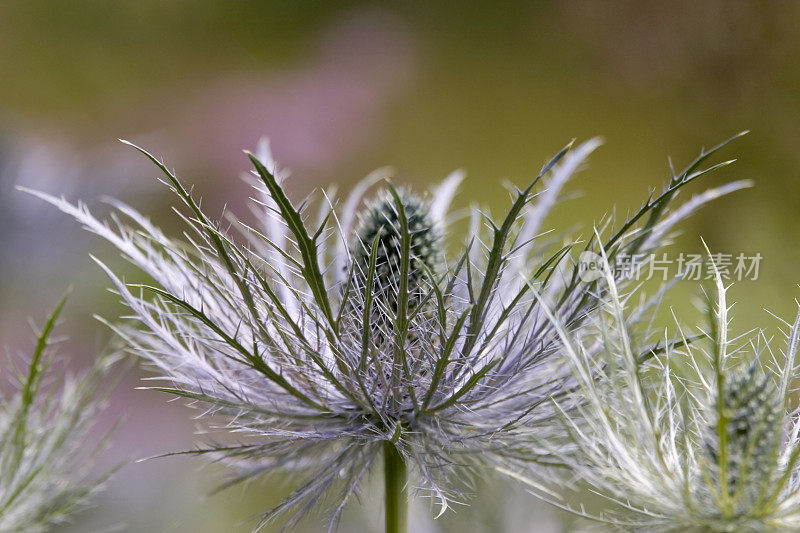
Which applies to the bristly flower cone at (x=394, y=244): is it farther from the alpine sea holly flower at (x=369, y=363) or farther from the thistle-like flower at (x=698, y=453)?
the thistle-like flower at (x=698, y=453)

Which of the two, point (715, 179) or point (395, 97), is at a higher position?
point (395, 97)

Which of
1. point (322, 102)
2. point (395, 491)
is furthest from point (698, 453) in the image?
point (322, 102)

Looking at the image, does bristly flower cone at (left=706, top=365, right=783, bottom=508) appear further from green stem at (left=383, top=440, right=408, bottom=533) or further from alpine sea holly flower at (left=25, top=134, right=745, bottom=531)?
green stem at (left=383, top=440, right=408, bottom=533)

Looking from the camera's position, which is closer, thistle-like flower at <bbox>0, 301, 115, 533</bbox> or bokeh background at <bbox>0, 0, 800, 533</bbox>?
thistle-like flower at <bbox>0, 301, 115, 533</bbox>

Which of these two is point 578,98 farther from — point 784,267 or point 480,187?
point 784,267

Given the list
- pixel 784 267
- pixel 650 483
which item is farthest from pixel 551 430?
pixel 784 267

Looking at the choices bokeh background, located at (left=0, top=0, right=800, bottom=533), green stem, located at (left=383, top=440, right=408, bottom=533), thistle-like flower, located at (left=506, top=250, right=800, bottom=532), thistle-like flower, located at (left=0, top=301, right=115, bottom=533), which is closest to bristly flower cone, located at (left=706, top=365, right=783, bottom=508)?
thistle-like flower, located at (left=506, top=250, right=800, bottom=532)

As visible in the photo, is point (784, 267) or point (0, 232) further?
point (0, 232)
